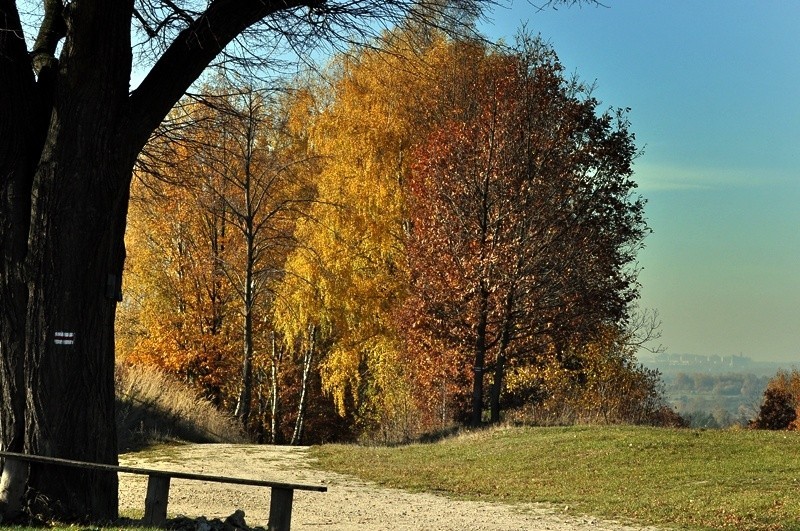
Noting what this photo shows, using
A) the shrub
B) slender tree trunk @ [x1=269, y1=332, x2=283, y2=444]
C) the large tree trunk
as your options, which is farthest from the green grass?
the shrub

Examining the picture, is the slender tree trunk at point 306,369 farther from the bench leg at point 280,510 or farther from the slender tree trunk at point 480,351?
the bench leg at point 280,510

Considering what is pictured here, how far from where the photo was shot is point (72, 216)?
9055mm

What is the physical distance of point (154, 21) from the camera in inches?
428

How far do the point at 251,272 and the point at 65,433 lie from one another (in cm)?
2120

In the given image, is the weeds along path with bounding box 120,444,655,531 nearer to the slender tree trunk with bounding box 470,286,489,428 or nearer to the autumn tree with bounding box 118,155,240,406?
the slender tree trunk with bounding box 470,286,489,428

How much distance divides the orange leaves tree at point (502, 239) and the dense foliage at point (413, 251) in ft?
0.21

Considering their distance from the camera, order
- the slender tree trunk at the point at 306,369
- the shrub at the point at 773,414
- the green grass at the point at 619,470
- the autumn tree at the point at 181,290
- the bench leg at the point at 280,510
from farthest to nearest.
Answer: the shrub at the point at 773,414
the slender tree trunk at the point at 306,369
the autumn tree at the point at 181,290
the green grass at the point at 619,470
the bench leg at the point at 280,510

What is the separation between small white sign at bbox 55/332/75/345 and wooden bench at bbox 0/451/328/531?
1.07m

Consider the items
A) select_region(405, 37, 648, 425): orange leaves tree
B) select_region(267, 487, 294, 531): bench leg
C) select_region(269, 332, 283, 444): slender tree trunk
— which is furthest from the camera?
select_region(269, 332, 283, 444): slender tree trunk

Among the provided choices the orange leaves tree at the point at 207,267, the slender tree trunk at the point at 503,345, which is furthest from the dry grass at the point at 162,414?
the slender tree trunk at the point at 503,345

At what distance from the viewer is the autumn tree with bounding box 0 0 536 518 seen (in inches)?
356

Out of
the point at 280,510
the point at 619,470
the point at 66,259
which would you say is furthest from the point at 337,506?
the point at 66,259

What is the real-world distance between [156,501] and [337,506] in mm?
5142

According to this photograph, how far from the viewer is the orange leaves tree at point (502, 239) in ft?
84.2
